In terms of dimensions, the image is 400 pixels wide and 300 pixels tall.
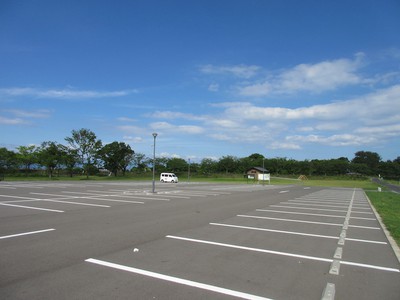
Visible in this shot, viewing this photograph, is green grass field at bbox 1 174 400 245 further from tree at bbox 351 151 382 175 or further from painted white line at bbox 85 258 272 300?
tree at bbox 351 151 382 175

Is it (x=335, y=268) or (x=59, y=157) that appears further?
(x=59, y=157)

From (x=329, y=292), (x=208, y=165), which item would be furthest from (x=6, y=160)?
(x=329, y=292)

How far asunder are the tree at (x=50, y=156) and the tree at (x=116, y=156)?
1076 centimetres

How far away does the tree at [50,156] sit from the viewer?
55.4 meters

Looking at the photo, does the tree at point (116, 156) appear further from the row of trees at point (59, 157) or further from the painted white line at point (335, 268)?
the painted white line at point (335, 268)

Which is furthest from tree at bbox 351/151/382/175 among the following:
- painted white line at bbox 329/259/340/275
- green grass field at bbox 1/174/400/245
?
painted white line at bbox 329/259/340/275

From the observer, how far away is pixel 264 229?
896cm

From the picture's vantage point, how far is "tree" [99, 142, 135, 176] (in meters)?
69.6

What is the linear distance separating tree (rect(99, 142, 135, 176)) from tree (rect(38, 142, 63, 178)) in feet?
35.3

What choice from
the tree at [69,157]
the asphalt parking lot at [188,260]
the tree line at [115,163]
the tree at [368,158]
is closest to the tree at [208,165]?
the tree line at [115,163]

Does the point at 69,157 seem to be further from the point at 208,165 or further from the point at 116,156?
the point at 208,165

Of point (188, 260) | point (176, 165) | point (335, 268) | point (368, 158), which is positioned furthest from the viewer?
point (368, 158)

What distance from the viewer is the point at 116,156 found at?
7094cm

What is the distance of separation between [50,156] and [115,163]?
17.8 metres
